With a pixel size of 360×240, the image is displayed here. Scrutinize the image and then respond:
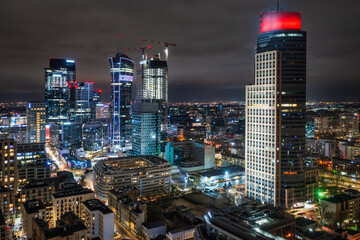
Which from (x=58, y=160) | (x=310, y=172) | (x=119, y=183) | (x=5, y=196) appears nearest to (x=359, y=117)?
(x=310, y=172)

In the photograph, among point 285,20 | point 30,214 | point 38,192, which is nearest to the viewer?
point 30,214

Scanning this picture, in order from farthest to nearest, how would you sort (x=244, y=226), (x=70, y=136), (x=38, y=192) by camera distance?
(x=70, y=136)
(x=38, y=192)
(x=244, y=226)

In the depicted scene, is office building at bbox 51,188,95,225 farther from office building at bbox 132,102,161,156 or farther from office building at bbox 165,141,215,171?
office building at bbox 132,102,161,156

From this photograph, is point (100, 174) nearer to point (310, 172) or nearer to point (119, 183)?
point (119, 183)

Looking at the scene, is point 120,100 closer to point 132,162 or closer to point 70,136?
point 70,136

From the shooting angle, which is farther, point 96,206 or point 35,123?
point 35,123

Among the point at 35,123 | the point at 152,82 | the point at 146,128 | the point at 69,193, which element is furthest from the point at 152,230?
the point at 152,82
